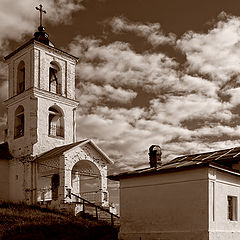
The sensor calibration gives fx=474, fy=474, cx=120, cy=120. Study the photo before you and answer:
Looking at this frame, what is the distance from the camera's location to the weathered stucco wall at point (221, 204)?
18.1 m

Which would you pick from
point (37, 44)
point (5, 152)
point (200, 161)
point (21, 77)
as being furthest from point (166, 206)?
point (21, 77)

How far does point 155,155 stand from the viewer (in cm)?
2100

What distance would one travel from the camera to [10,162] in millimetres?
31641

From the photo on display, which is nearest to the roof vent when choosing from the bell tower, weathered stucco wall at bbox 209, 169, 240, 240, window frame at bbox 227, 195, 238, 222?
weathered stucco wall at bbox 209, 169, 240, 240

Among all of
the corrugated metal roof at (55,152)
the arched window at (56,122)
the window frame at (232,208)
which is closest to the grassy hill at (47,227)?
the corrugated metal roof at (55,152)

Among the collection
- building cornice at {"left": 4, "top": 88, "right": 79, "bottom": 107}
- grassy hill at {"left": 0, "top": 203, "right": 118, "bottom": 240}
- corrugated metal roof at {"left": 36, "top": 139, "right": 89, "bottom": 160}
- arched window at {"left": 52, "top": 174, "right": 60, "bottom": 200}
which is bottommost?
grassy hill at {"left": 0, "top": 203, "right": 118, "bottom": 240}

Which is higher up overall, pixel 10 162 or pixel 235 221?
pixel 10 162

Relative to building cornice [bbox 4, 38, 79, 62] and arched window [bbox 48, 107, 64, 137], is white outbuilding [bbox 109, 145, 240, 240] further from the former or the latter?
building cornice [bbox 4, 38, 79, 62]

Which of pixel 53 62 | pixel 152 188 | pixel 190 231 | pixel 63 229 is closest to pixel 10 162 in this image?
pixel 53 62

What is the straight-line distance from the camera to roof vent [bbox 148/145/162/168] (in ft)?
68.9

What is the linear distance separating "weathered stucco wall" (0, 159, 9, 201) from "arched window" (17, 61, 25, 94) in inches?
200

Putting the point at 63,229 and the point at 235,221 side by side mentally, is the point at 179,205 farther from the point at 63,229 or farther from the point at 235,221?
the point at 63,229

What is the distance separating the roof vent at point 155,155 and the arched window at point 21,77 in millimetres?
14054

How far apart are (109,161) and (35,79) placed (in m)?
7.28
